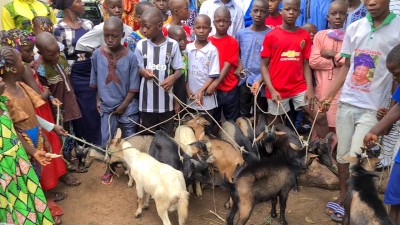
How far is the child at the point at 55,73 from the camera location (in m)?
4.66

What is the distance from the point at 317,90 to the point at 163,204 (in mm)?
2637

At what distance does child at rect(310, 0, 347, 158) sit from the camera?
5109 mm

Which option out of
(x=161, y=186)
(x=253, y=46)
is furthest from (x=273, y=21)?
(x=161, y=186)

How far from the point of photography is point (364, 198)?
3164mm

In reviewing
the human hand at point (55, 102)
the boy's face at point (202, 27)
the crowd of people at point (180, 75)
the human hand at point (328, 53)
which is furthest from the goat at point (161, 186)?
the human hand at point (328, 53)

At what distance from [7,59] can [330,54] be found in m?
3.65

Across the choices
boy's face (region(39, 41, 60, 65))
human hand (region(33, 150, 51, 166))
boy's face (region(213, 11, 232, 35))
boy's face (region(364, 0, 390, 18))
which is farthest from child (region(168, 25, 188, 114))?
boy's face (region(364, 0, 390, 18))

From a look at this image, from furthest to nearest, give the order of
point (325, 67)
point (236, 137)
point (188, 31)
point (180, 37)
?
point (188, 31)
point (180, 37)
point (325, 67)
point (236, 137)

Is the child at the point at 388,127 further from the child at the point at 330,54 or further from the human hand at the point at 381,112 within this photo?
the child at the point at 330,54

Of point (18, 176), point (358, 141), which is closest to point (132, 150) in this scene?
point (18, 176)

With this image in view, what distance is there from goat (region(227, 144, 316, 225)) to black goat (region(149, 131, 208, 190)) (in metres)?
0.51

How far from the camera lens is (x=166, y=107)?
5160 millimetres

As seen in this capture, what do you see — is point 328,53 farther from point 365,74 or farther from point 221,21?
point 221,21

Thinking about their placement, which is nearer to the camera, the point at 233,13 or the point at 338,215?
the point at 338,215
